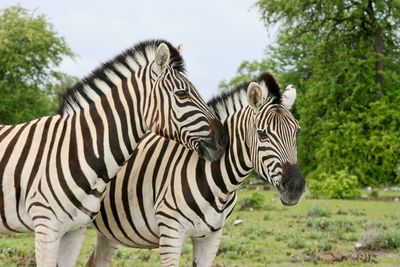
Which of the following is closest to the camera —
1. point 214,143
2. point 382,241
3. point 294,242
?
point 214,143

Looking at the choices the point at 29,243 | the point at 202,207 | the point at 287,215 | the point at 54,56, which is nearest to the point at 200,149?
the point at 202,207

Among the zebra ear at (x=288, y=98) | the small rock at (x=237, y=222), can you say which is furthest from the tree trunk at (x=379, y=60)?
the zebra ear at (x=288, y=98)

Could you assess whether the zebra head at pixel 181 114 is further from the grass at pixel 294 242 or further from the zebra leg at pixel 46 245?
the grass at pixel 294 242

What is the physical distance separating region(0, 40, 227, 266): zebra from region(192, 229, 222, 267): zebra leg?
0.78 m

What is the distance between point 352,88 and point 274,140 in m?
26.2

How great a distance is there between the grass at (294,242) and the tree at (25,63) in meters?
25.3

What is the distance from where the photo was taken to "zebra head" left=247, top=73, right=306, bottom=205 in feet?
18.9

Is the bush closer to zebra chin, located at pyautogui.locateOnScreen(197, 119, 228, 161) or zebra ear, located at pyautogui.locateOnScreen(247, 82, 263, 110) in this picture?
zebra ear, located at pyautogui.locateOnScreen(247, 82, 263, 110)

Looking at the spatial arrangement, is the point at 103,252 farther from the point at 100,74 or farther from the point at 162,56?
the point at 162,56

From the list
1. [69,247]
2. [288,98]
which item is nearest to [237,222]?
[288,98]

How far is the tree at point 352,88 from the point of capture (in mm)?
30484

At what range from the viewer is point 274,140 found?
588 cm

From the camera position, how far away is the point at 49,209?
5652mm

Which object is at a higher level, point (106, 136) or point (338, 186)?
point (106, 136)
